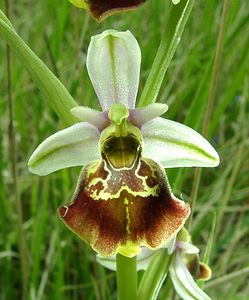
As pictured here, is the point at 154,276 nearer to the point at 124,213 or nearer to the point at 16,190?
the point at 124,213

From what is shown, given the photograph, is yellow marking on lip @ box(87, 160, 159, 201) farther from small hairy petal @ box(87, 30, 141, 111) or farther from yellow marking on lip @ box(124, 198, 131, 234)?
small hairy petal @ box(87, 30, 141, 111)

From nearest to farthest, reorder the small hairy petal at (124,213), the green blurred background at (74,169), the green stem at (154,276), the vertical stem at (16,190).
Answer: the small hairy petal at (124,213)
the green stem at (154,276)
the vertical stem at (16,190)
the green blurred background at (74,169)

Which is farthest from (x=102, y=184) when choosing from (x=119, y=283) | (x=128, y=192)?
(x=119, y=283)

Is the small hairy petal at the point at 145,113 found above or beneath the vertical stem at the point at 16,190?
above

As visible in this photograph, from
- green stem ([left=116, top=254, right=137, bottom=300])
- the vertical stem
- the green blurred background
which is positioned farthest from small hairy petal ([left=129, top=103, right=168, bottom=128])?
the vertical stem

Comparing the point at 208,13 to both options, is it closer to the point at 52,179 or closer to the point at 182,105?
the point at 182,105

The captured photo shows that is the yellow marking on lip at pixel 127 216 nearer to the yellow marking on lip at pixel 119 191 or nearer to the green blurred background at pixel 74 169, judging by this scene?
the yellow marking on lip at pixel 119 191

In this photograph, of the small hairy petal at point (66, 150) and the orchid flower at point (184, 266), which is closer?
the small hairy petal at point (66, 150)

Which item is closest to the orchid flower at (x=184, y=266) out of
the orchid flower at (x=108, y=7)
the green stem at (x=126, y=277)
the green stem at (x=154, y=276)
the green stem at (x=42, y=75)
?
the green stem at (x=154, y=276)
